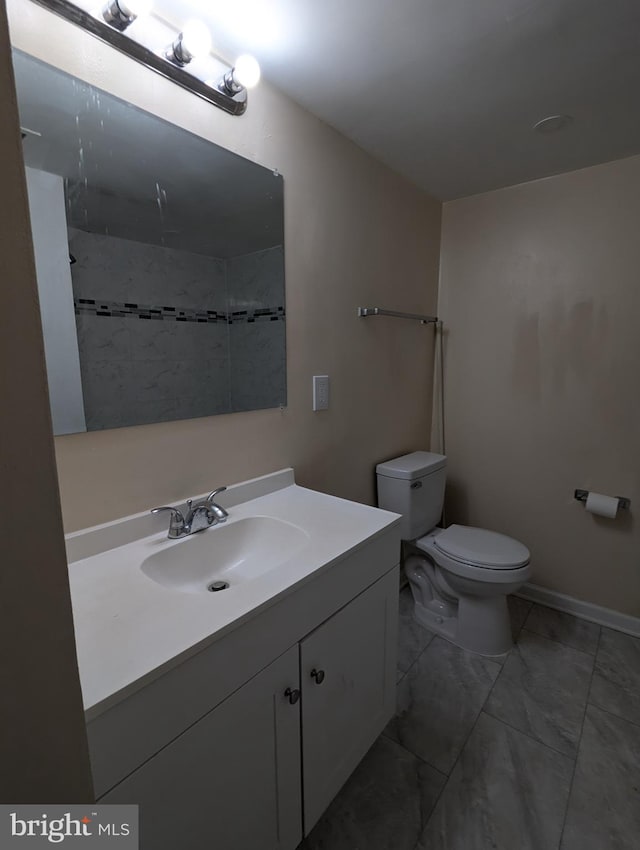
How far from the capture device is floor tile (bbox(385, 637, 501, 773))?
1.36 meters

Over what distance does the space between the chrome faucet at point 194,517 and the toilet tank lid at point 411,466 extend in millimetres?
953

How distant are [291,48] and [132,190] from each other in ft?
2.06

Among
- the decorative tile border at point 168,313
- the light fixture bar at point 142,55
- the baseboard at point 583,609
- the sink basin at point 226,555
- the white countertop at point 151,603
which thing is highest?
the light fixture bar at point 142,55

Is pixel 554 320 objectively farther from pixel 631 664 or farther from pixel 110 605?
pixel 110 605

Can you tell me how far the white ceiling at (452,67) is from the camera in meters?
1.02

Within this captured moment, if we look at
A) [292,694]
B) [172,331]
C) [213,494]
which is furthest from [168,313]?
[292,694]

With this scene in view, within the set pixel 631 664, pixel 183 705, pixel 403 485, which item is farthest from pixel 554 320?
pixel 183 705

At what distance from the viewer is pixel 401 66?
1.21 m

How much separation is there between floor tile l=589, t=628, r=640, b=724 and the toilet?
0.35 meters

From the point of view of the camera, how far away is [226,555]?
1.15m

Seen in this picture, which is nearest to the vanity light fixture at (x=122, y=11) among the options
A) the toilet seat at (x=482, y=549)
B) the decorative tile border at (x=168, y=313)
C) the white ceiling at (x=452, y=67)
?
the white ceiling at (x=452, y=67)

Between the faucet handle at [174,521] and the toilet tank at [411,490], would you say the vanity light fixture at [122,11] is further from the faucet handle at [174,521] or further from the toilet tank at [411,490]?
the toilet tank at [411,490]

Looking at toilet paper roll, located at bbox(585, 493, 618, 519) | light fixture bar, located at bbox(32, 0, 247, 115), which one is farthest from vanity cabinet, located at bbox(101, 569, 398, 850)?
light fixture bar, located at bbox(32, 0, 247, 115)

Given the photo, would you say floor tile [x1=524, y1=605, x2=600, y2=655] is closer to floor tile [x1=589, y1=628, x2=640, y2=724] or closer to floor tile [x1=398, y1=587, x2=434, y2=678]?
floor tile [x1=589, y1=628, x2=640, y2=724]
